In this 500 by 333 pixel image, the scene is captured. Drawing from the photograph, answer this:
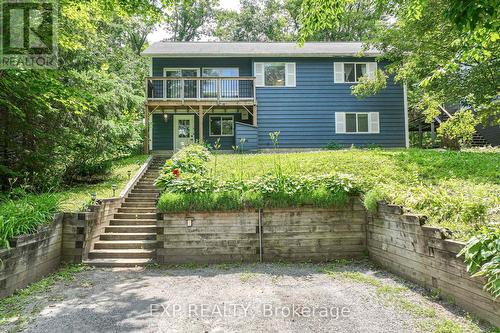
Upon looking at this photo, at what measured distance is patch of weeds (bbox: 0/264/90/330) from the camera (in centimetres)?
398

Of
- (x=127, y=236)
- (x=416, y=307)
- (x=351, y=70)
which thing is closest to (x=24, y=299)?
(x=127, y=236)

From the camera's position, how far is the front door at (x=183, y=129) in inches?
699

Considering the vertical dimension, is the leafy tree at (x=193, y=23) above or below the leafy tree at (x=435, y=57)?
above

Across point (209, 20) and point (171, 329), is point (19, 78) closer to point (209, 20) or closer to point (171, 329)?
point (171, 329)

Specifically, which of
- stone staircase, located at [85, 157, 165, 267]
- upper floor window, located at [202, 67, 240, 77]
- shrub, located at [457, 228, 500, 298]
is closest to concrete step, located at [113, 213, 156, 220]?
stone staircase, located at [85, 157, 165, 267]

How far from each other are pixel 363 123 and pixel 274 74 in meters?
5.50

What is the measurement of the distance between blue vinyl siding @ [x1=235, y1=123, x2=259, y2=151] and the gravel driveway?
10.5m

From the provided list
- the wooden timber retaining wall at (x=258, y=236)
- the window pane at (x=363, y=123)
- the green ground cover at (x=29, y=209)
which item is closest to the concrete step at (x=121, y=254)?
the wooden timber retaining wall at (x=258, y=236)

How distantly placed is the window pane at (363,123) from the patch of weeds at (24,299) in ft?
50.0

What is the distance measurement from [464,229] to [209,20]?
121 feet

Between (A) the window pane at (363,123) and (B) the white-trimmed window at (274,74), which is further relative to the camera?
(A) the window pane at (363,123)

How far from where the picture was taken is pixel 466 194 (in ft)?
18.4

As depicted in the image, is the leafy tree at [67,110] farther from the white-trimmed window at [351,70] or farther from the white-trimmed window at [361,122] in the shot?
the white-trimmed window at [361,122]

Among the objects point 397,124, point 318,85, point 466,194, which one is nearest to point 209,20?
point 318,85
